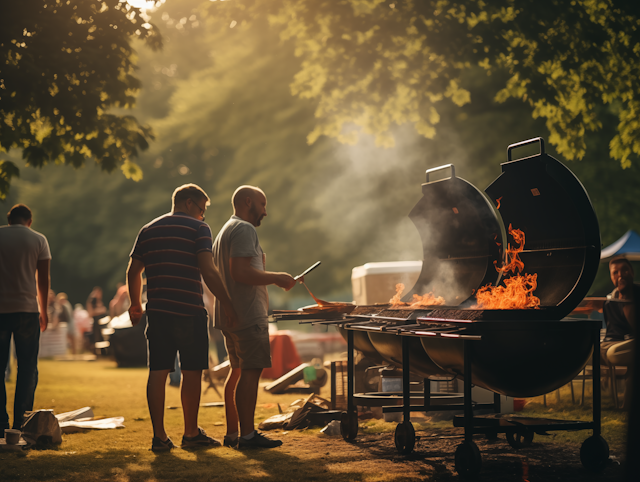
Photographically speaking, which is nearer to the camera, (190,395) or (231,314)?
(231,314)

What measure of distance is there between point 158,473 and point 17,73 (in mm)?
5077

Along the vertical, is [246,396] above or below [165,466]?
above

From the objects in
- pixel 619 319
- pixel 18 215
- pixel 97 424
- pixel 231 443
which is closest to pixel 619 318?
pixel 619 319

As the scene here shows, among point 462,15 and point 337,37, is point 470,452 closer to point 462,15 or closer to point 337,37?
point 462,15

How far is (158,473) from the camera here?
5043mm

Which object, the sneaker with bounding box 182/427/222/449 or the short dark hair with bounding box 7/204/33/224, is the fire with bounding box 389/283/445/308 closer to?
the sneaker with bounding box 182/427/222/449

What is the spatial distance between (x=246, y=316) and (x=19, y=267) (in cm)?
237

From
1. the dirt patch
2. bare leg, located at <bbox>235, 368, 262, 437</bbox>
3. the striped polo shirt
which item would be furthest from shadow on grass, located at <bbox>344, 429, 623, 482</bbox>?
the striped polo shirt

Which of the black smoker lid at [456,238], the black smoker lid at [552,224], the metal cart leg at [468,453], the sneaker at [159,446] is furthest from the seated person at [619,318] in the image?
the sneaker at [159,446]

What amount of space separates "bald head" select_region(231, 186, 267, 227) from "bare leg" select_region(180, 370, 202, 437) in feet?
4.62

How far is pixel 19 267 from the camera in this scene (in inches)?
263

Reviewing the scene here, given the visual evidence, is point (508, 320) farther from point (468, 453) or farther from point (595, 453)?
point (595, 453)

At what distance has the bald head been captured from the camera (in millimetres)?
6254

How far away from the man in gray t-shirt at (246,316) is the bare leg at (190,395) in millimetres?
334
